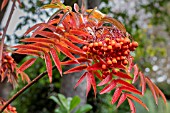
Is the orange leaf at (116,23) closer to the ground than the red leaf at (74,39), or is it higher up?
higher up

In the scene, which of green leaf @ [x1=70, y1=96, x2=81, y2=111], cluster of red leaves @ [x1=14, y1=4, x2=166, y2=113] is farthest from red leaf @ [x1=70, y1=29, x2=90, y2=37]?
green leaf @ [x1=70, y1=96, x2=81, y2=111]

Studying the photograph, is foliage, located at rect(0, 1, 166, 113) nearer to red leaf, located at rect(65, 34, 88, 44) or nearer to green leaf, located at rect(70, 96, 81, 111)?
red leaf, located at rect(65, 34, 88, 44)

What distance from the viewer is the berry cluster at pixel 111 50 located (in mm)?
649

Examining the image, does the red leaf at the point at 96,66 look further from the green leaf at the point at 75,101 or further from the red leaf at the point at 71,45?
the green leaf at the point at 75,101

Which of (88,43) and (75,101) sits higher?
(88,43)

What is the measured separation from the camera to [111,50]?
25.7 inches

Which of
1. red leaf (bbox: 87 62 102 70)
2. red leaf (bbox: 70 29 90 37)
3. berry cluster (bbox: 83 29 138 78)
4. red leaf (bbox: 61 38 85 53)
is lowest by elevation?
red leaf (bbox: 87 62 102 70)

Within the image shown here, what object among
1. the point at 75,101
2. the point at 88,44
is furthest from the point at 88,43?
the point at 75,101

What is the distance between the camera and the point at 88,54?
2.27ft

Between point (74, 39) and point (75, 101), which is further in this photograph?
point (75, 101)

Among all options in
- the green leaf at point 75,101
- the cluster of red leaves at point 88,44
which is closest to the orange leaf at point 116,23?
the cluster of red leaves at point 88,44

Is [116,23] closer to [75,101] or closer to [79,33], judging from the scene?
[79,33]

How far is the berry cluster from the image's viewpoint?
0.65 m

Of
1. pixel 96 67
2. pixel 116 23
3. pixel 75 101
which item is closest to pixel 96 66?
pixel 96 67
